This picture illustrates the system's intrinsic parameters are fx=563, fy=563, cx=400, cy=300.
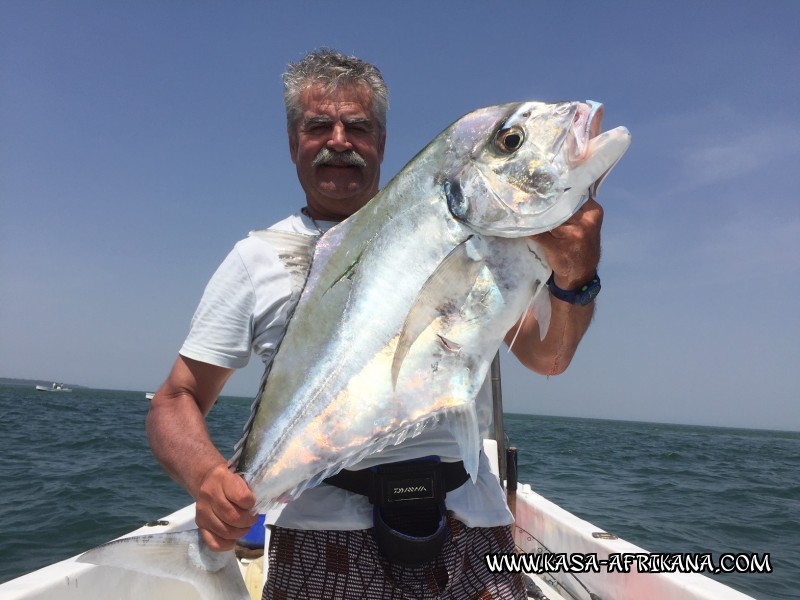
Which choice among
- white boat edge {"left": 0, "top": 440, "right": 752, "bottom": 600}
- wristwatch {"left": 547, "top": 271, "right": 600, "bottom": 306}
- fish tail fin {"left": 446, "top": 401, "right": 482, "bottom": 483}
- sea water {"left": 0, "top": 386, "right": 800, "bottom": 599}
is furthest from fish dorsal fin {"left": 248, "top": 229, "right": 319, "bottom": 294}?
sea water {"left": 0, "top": 386, "right": 800, "bottom": 599}

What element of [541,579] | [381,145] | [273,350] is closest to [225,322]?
[273,350]

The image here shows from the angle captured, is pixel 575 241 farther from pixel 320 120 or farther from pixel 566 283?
pixel 320 120

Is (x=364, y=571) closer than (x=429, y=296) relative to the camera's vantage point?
No

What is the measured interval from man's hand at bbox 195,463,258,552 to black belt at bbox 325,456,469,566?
33 cm

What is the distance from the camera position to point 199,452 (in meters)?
1.81

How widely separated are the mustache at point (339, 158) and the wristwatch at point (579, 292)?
943 mm

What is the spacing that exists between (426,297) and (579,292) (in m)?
0.53

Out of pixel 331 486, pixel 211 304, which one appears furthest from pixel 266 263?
pixel 331 486

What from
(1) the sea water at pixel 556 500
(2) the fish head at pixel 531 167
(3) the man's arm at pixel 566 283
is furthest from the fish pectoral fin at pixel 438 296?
(1) the sea water at pixel 556 500

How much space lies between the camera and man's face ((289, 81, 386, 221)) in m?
2.24

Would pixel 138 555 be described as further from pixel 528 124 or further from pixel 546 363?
pixel 528 124

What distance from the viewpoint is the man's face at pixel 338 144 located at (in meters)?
2.24

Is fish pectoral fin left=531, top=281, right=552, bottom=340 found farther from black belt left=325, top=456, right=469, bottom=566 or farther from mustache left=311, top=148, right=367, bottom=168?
mustache left=311, top=148, right=367, bottom=168

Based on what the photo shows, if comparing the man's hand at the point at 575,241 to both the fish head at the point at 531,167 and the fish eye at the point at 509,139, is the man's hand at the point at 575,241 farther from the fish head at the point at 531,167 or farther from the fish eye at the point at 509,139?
the fish eye at the point at 509,139
